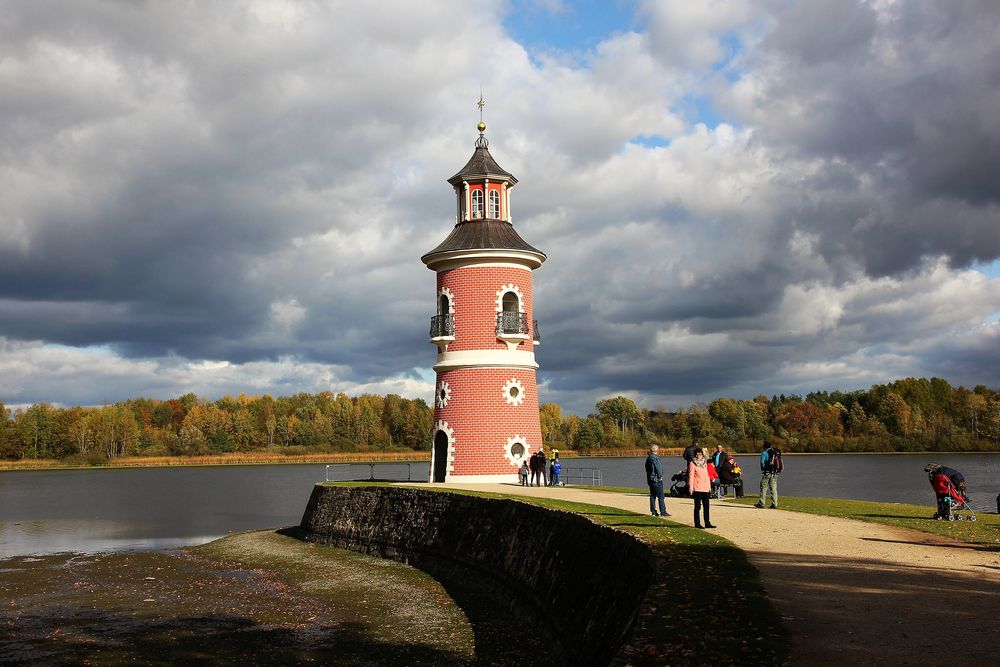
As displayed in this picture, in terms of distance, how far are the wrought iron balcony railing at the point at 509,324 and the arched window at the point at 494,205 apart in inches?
164

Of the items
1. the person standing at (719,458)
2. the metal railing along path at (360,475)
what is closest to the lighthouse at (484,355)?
the metal railing along path at (360,475)

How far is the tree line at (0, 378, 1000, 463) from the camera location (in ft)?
326

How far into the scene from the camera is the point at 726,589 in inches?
413

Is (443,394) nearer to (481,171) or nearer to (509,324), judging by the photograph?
(509,324)

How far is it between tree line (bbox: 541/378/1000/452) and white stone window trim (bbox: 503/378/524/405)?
6125 centimetres

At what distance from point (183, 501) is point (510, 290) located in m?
31.0

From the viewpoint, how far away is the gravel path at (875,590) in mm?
7996

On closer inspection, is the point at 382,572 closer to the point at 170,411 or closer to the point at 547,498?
the point at 547,498

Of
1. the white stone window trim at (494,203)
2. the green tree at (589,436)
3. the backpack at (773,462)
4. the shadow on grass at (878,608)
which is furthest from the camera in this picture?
the green tree at (589,436)

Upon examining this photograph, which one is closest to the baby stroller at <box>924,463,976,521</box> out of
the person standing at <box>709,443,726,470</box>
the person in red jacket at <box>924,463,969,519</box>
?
the person in red jacket at <box>924,463,969,519</box>

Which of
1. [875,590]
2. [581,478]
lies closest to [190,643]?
[875,590]

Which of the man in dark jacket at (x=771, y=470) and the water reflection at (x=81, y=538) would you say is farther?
the water reflection at (x=81, y=538)

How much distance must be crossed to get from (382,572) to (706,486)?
9.58 m

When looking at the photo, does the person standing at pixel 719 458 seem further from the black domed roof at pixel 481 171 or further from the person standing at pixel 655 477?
the black domed roof at pixel 481 171
